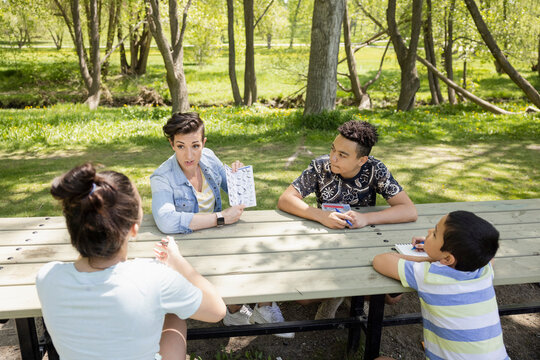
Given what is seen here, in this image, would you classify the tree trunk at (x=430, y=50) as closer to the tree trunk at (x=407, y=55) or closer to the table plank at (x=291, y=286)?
the tree trunk at (x=407, y=55)

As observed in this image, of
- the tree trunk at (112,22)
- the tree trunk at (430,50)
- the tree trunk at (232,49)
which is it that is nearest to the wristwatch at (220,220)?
the tree trunk at (232,49)

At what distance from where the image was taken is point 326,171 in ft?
10.6

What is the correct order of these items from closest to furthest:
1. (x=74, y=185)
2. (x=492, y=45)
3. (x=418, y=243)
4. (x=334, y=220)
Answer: (x=74, y=185), (x=418, y=243), (x=334, y=220), (x=492, y=45)

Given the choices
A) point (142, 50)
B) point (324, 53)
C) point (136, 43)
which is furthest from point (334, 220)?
point (142, 50)

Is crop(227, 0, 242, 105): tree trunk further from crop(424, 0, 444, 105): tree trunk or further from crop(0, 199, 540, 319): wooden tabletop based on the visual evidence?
crop(0, 199, 540, 319): wooden tabletop

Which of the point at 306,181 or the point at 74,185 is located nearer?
the point at 74,185

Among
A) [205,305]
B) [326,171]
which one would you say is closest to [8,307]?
[205,305]

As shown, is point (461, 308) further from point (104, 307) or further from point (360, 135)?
point (104, 307)

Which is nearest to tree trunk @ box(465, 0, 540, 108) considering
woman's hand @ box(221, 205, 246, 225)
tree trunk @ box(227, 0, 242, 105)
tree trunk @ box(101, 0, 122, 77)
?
tree trunk @ box(227, 0, 242, 105)

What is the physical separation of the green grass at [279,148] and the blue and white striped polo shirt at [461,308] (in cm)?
314

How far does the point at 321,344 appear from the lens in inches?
122

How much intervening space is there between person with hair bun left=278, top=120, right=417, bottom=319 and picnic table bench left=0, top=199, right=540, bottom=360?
0.07 m

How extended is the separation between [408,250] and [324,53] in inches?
246

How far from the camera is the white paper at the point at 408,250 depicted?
2406 millimetres
